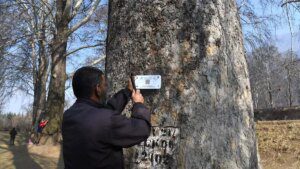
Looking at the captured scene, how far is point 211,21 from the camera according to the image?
366 cm

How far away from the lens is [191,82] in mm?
3555

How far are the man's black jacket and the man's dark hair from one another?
0.18 feet

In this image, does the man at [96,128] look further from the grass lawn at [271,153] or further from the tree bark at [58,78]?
the tree bark at [58,78]

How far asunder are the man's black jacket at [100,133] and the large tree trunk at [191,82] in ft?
1.25

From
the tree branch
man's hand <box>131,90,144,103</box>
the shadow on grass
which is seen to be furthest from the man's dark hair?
the tree branch

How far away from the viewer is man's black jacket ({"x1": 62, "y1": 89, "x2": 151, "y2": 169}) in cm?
313

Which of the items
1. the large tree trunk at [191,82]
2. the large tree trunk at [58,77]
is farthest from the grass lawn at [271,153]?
the large tree trunk at [191,82]

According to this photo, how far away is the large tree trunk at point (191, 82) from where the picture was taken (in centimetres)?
350

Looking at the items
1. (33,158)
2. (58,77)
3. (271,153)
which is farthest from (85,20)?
(271,153)

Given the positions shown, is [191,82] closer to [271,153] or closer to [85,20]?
[271,153]

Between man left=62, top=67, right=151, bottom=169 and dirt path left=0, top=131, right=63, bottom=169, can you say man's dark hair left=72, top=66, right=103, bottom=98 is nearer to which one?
man left=62, top=67, right=151, bottom=169

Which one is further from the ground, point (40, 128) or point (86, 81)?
point (86, 81)

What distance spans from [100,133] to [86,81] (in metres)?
0.39

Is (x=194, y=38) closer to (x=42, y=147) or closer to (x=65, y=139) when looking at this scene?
(x=65, y=139)
